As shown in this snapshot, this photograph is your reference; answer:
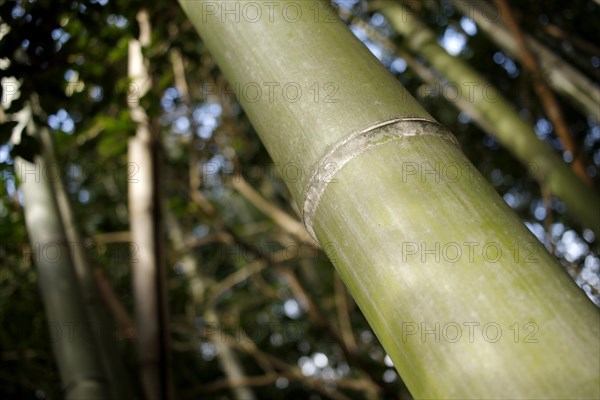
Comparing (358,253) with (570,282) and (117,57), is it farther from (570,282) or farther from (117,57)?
(117,57)

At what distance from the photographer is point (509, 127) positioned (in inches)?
93.6

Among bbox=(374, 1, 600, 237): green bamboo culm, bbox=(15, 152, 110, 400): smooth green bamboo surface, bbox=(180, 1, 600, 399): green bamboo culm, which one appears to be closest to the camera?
bbox=(180, 1, 600, 399): green bamboo culm

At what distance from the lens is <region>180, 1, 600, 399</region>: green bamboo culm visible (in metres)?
0.55

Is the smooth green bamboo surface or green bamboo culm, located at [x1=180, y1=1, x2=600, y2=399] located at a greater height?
green bamboo culm, located at [x1=180, y1=1, x2=600, y2=399]

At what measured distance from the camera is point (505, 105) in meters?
2.48

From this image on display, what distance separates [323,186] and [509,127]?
1.82 meters

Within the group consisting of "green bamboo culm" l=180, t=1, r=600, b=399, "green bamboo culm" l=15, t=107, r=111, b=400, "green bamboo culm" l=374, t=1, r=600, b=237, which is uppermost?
"green bamboo culm" l=180, t=1, r=600, b=399

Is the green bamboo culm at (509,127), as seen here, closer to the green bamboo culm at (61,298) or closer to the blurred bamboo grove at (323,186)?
the blurred bamboo grove at (323,186)

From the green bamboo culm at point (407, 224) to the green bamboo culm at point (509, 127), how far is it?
4.58 ft

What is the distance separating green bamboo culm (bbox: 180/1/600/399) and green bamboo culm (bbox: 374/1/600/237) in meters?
1.40

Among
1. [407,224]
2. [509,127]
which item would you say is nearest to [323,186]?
[407,224]

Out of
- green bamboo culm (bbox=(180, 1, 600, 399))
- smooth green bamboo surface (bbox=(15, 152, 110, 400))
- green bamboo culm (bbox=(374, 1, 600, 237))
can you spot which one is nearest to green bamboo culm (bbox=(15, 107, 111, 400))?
smooth green bamboo surface (bbox=(15, 152, 110, 400))

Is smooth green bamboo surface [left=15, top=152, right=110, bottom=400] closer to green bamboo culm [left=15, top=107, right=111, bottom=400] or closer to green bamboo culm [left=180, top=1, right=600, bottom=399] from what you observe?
green bamboo culm [left=15, top=107, right=111, bottom=400]

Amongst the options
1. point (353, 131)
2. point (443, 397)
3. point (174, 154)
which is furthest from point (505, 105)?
point (174, 154)
